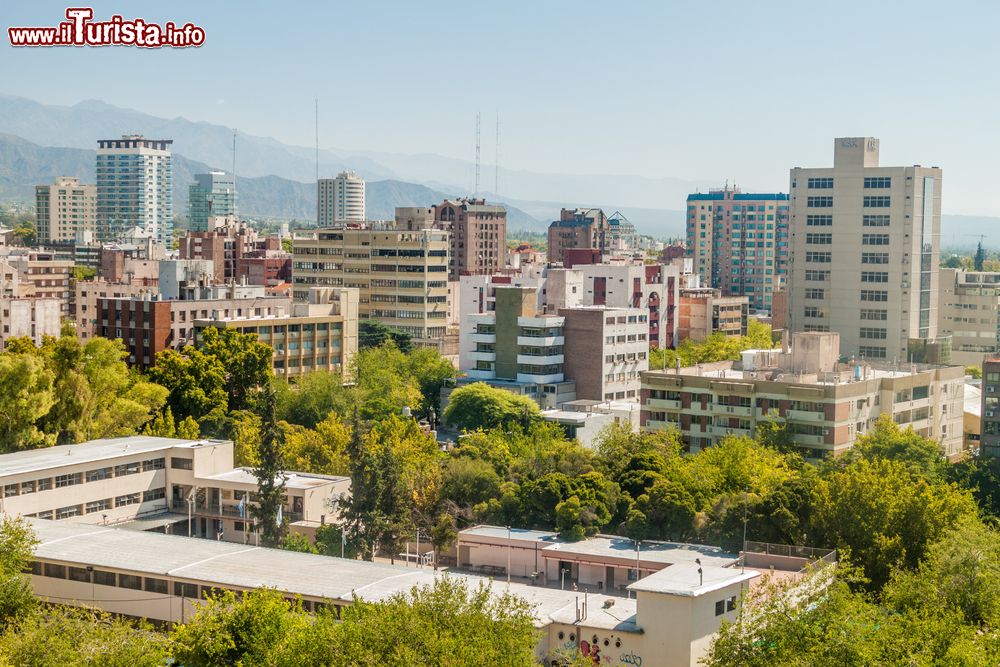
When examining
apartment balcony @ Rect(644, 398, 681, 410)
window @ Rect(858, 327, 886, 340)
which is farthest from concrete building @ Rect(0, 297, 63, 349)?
window @ Rect(858, 327, 886, 340)

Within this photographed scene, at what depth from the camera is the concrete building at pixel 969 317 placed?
3861 inches

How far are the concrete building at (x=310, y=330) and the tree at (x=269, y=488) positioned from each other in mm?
27070

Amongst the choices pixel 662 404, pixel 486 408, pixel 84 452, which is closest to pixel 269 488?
pixel 84 452

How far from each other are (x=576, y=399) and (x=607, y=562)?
33.8m

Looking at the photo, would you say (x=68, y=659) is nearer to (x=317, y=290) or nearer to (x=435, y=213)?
(x=317, y=290)

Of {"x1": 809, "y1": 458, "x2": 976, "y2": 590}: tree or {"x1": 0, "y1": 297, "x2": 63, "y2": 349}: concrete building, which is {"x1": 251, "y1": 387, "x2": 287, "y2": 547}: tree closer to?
{"x1": 809, "y1": 458, "x2": 976, "y2": 590}: tree

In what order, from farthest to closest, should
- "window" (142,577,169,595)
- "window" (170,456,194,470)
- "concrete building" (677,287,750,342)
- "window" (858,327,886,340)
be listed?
"concrete building" (677,287,750,342)
"window" (858,327,886,340)
"window" (170,456,194,470)
"window" (142,577,169,595)

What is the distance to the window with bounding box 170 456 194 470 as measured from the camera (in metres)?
44.0

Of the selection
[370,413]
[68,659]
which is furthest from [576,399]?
[68,659]

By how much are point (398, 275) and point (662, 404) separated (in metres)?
37.0

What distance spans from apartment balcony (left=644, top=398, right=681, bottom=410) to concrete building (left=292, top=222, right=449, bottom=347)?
34.6m

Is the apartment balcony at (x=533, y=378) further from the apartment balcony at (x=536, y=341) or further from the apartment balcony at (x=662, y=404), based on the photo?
the apartment balcony at (x=662, y=404)

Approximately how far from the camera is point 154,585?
100 ft

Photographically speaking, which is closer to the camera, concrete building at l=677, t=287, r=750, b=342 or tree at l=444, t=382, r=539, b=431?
tree at l=444, t=382, r=539, b=431
